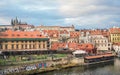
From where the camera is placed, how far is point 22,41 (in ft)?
223

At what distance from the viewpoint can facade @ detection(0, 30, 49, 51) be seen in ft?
219

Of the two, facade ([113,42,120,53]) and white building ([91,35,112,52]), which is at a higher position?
white building ([91,35,112,52])

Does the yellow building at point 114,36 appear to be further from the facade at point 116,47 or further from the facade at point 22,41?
the facade at point 22,41

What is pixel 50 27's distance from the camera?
151m

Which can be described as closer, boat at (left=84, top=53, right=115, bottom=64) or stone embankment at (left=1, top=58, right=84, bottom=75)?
stone embankment at (left=1, top=58, right=84, bottom=75)

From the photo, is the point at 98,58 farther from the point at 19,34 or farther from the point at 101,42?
the point at 101,42

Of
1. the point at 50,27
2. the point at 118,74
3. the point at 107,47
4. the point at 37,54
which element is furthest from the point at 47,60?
the point at 50,27

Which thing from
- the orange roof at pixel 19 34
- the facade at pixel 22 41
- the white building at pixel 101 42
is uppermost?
the orange roof at pixel 19 34

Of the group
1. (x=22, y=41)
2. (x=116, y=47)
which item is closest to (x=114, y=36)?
(x=116, y=47)

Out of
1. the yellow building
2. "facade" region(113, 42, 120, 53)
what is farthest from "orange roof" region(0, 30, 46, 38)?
the yellow building

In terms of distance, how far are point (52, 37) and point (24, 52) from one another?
28830 millimetres

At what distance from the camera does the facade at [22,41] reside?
6662 cm

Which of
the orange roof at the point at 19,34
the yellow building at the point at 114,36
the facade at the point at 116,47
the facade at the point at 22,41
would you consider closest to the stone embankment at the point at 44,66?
the facade at the point at 22,41

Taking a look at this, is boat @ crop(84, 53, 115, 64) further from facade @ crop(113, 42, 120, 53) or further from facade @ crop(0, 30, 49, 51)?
facade @ crop(113, 42, 120, 53)
